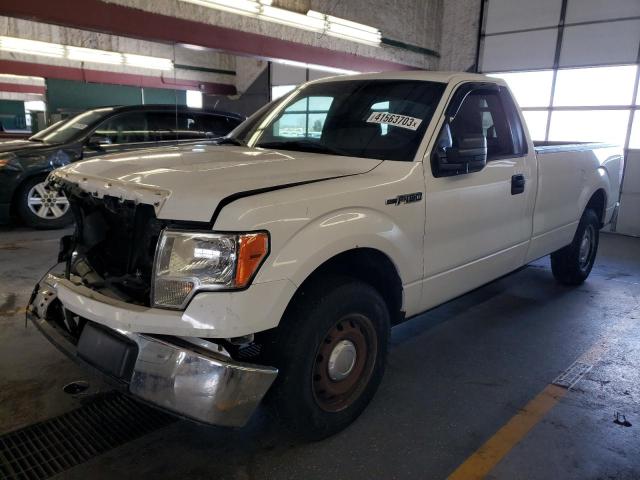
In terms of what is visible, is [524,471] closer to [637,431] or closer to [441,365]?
[637,431]

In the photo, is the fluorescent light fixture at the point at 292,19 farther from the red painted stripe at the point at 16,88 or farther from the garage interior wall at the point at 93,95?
the red painted stripe at the point at 16,88

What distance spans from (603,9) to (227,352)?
10427 mm

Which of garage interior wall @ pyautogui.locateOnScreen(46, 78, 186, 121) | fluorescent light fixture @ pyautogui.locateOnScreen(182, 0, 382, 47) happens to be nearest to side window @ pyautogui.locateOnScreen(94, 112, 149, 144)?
fluorescent light fixture @ pyautogui.locateOnScreen(182, 0, 382, 47)

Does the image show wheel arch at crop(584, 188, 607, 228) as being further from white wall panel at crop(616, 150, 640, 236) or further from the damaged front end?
white wall panel at crop(616, 150, 640, 236)

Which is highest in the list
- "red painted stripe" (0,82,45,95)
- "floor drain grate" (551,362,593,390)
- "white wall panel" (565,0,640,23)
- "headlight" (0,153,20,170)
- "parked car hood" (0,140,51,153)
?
"white wall panel" (565,0,640,23)

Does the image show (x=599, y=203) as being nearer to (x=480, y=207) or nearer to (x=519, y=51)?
(x=480, y=207)

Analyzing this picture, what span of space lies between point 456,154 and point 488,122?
3.22ft

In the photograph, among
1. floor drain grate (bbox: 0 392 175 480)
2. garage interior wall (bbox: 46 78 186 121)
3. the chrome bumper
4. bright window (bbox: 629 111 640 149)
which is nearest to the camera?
the chrome bumper

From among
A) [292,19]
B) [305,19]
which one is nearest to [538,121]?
[305,19]

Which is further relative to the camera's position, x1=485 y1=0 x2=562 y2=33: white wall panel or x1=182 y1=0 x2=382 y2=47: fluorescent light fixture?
x1=485 y1=0 x2=562 y2=33: white wall panel

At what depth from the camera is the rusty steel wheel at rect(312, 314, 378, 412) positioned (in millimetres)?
2490

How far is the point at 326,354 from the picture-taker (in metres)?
2.47

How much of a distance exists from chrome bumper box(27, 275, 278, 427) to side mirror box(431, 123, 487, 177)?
1.55m

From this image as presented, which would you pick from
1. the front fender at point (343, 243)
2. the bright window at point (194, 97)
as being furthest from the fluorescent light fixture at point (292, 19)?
the bright window at point (194, 97)
